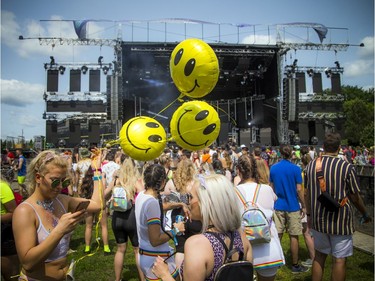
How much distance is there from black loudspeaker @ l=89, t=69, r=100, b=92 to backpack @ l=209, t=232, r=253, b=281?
19.0 metres

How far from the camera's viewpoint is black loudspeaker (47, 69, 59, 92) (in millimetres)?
18734

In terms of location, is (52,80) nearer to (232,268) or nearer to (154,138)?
(154,138)

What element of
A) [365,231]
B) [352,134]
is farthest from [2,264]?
[352,134]

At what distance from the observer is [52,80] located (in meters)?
18.8

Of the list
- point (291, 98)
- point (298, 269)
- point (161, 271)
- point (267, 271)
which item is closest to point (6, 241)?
point (161, 271)

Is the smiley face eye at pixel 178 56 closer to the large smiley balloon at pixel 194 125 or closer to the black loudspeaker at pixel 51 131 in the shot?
the large smiley balloon at pixel 194 125

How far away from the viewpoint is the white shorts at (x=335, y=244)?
2873 millimetres

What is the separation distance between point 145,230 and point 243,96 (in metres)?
21.9

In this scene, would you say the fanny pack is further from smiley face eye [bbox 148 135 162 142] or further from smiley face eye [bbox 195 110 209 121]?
smiley face eye [bbox 148 135 162 142]

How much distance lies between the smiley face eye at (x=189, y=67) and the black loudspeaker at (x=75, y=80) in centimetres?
1779

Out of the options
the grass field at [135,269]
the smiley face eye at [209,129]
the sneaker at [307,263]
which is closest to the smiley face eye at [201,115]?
the smiley face eye at [209,129]

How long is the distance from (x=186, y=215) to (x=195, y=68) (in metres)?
1.57

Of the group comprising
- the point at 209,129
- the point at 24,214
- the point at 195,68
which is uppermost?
the point at 195,68

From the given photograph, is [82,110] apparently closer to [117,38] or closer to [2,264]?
[117,38]
